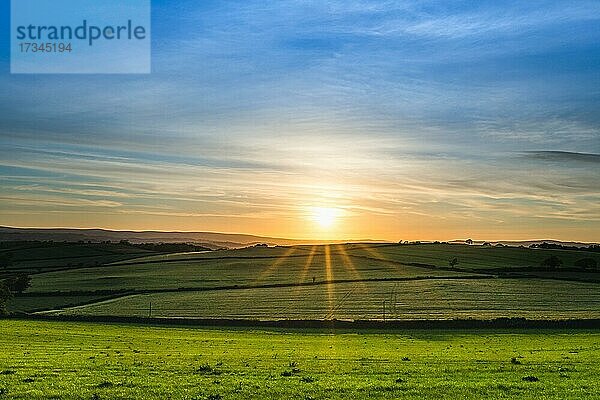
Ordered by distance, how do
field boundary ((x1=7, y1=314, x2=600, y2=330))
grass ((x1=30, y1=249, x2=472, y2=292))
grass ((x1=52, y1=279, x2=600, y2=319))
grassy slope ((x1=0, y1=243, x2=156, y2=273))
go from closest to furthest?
1. field boundary ((x1=7, y1=314, x2=600, y2=330))
2. grass ((x1=52, y1=279, x2=600, y2=319))
3. grass ((x1=30, y1=249, x2=472, y2=292))
4. grassy slope ((x1=0, y1=243, x2=156, y2=273))

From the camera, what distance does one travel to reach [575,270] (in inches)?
4483

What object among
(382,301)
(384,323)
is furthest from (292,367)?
(382,301)

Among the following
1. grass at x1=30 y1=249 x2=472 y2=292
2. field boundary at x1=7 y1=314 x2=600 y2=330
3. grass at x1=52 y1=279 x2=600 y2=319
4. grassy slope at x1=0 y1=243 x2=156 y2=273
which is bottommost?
field boundary at x1=7 y1=314 x2=600 y2=330

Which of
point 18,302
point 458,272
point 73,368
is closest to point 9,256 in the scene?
point 18,302

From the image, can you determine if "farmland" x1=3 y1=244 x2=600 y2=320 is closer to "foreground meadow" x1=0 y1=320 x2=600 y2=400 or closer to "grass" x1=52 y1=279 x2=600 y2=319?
"grass" x1=52 y1=279 x2=600 y2=319

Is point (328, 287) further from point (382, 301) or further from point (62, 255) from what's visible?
point (62, 255)

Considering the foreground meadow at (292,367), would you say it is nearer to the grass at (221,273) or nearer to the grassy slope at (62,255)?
the grass at (221,273)

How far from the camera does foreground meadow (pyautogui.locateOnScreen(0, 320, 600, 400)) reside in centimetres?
2228

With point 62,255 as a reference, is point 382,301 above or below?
below

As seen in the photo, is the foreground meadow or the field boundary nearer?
the foreground meadow

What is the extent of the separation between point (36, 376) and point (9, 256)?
445 feet

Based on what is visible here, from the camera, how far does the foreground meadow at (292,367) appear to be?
22.3 metres

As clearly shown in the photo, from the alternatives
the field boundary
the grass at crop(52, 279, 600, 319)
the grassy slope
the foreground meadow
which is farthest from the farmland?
the foreground meadow

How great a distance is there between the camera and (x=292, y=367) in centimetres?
2942
